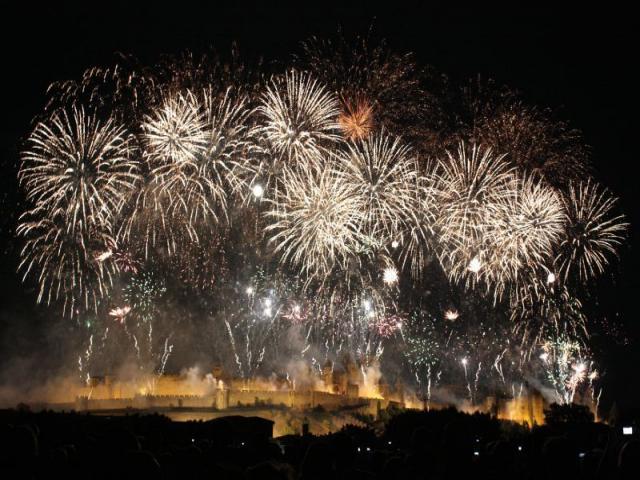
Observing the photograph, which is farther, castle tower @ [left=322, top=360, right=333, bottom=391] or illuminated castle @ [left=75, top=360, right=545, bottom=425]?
castle tower @ [left=322, top=360, right=333, bottom=391]

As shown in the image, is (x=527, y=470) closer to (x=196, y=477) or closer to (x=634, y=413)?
(x=196, y=477)

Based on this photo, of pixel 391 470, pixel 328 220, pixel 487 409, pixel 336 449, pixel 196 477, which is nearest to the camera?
pixel 196 477

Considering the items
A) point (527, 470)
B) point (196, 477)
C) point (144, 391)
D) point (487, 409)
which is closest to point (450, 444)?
point (527, 470)

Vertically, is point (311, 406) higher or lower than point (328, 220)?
lower

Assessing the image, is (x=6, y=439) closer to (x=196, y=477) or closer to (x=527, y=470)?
(x=196, y=477)

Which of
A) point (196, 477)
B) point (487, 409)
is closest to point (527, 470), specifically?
point (196, 477)

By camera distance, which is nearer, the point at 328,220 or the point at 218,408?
the point at 328,220

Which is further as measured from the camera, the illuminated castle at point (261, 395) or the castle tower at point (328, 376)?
the castle tower at point (328, 376)

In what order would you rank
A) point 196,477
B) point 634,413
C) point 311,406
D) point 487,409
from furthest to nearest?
point 487,409 < point 311,406 < point 634,413 < point 196,477

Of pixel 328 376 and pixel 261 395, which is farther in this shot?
pixel 328 376
